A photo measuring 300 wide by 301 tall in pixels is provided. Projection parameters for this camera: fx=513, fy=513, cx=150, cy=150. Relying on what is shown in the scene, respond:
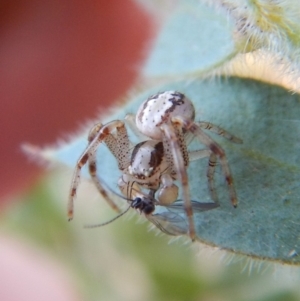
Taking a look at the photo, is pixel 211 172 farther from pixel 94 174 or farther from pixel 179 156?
pixel 94 174

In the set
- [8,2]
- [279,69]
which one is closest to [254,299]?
[279,69]

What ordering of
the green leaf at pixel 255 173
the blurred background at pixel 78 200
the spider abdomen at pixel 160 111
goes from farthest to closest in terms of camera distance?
the blurred background at pixel 78 200 < the spider abdomen at pixel 160 111 < the green leaf at pixel 255 173

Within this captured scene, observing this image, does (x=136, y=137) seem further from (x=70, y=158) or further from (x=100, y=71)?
(x=100, y=71)

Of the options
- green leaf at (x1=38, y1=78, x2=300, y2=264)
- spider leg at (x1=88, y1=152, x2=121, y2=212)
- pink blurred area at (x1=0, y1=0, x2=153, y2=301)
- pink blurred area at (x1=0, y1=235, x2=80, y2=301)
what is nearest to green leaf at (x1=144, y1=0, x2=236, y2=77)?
green leaf at (x1=38, y1=78, x2=300, y2=264)

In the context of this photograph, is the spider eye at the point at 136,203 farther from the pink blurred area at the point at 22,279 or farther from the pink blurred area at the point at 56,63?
the pink blurred area at the point at 56,63

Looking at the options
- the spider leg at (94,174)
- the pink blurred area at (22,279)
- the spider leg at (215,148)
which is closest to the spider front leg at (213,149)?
the spider leg at (215,148)
